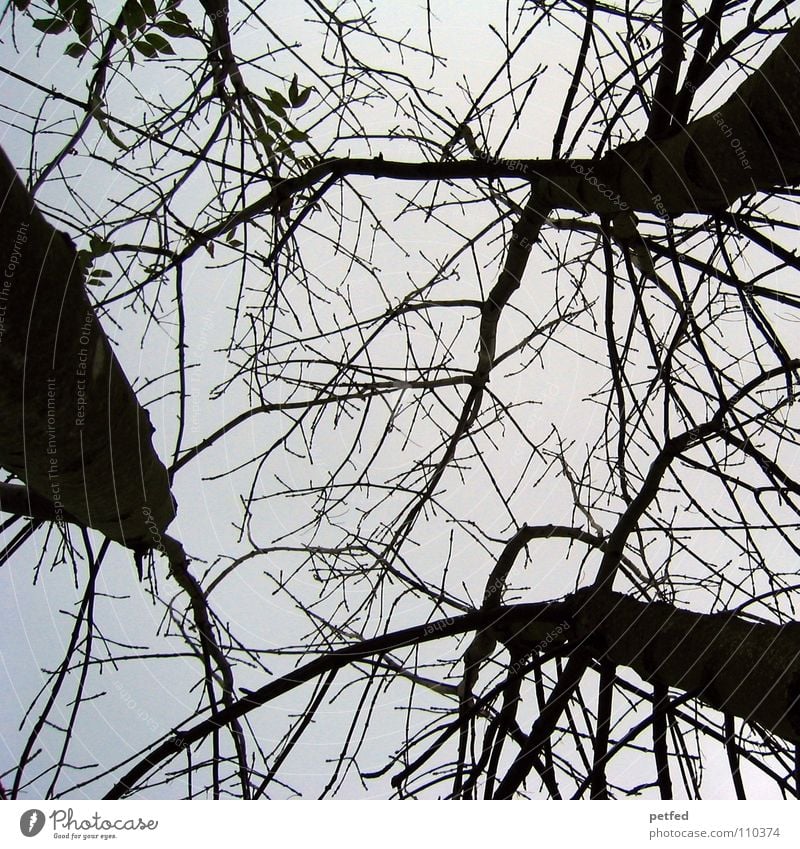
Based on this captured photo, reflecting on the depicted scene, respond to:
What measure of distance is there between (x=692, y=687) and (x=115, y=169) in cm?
101

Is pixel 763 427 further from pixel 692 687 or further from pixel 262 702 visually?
pixel 262 702

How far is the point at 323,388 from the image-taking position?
3.23 ft

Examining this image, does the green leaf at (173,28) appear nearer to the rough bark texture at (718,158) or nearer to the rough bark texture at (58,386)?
the rough bark texture at (58,386)

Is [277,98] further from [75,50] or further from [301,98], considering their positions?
[75,50]

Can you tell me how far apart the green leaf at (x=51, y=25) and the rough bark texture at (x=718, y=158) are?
2.23 feet

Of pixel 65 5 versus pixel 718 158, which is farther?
pixel 65 5

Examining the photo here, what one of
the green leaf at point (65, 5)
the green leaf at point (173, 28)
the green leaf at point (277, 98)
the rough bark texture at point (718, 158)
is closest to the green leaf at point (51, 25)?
the green leaf at point (65, 5)

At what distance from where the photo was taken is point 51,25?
84 cm

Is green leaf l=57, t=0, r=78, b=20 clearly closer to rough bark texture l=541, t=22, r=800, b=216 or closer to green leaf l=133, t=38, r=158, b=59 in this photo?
green leaf l=133, t=38, r=158, b=59

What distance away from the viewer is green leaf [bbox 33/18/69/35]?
0.83 m

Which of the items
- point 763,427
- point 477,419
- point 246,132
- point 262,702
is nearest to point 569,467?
point 477,419

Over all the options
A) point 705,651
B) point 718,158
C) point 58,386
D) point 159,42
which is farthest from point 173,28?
point 705,651

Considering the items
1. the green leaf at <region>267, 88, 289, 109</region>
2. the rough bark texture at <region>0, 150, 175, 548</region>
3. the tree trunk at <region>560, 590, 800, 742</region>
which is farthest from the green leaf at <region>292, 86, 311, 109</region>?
the tree trunk at <region>560, 590, 800, 742</region>

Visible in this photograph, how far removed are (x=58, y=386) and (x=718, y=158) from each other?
2.25ft
